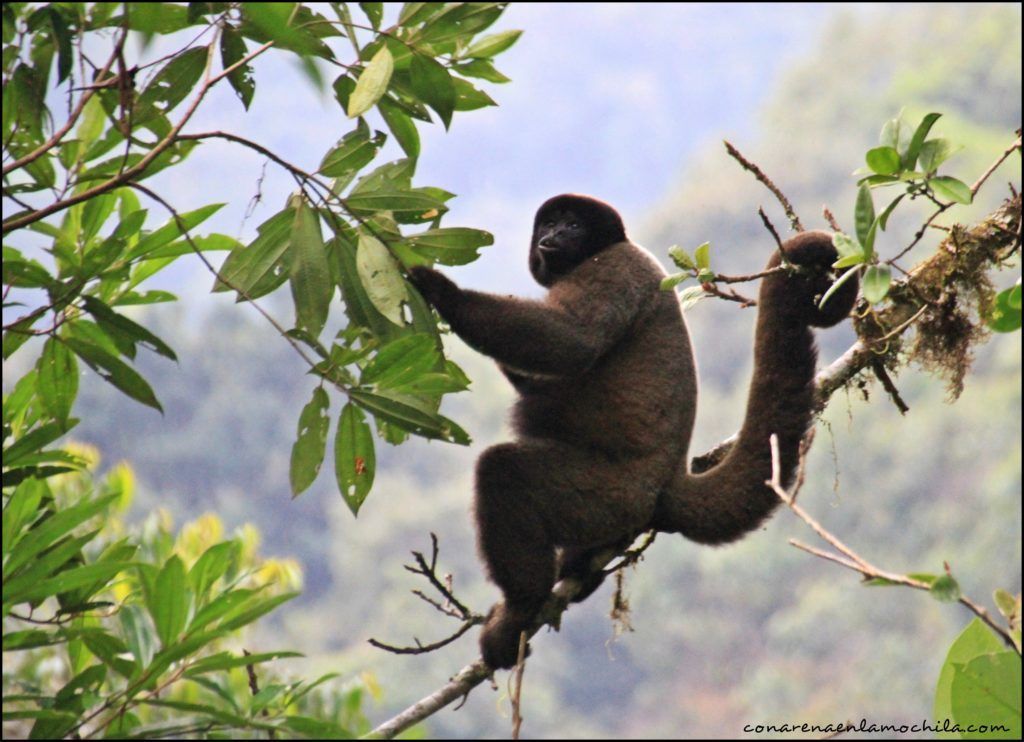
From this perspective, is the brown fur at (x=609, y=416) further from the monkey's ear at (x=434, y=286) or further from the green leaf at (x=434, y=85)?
the green leaf at (x=434, y=85)

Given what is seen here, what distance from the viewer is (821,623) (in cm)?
3734

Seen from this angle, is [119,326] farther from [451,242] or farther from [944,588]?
[944,588]

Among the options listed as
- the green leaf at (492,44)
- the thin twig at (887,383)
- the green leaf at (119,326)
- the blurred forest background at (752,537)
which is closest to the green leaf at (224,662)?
the green leaf at (119,326)

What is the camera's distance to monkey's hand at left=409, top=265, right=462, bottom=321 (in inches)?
163

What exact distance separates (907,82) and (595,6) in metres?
96.9

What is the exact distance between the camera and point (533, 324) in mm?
4598

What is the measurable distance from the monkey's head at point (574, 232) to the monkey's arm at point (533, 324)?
56 cm

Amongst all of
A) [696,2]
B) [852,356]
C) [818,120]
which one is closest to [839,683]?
[852,356]

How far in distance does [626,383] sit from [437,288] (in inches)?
44.7

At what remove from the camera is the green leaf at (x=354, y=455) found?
3.46 metres

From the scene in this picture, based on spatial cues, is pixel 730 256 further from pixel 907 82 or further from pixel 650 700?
pixel 650 700

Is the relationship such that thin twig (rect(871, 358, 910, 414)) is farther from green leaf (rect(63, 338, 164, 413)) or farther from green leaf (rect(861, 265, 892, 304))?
green leaf (rect(63, 338, 164, 413))

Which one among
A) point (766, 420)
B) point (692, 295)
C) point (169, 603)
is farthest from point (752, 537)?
point (169, 603)

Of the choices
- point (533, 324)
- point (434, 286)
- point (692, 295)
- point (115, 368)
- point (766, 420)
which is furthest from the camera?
point (766, 420)
